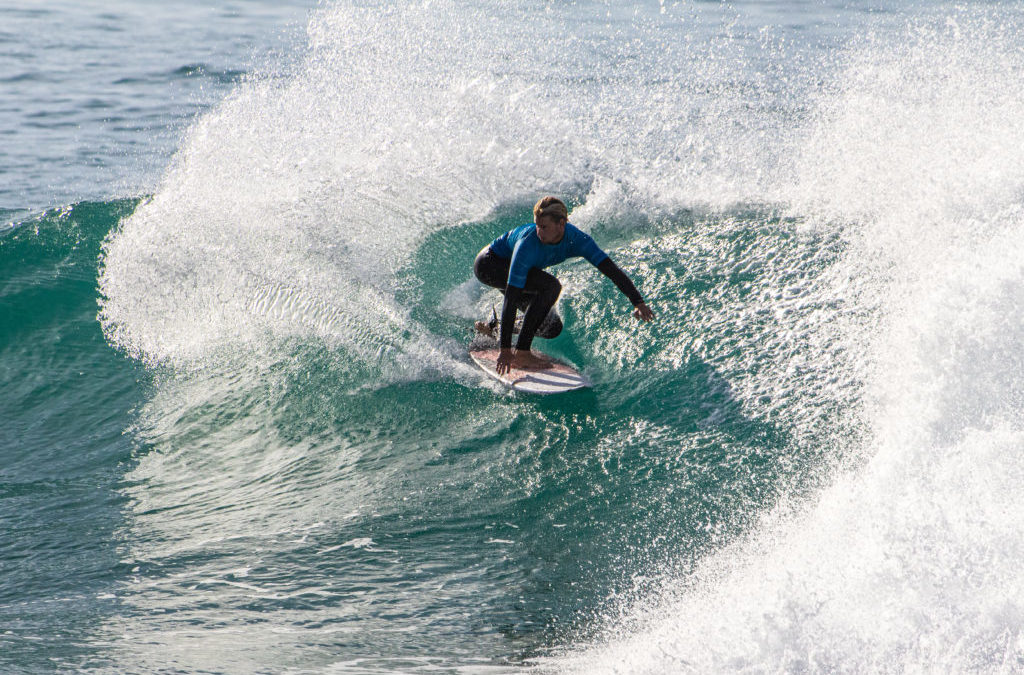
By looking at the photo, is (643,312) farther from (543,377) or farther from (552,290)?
(543,377)

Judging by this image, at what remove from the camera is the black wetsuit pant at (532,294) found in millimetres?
6309

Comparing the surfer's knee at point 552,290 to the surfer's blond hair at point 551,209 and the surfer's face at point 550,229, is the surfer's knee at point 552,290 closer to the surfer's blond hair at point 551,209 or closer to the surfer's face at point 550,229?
the surfer's face at point 550,229

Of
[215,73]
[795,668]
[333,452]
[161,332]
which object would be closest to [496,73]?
[215,73]

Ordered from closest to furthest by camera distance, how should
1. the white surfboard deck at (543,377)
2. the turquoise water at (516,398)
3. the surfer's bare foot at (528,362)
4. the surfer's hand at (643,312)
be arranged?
the turquoise water at (516,398)
the surfer's hand at (643,312)
the white surfboard deck at (543,377)
the surfer's bare foot at (528,362)

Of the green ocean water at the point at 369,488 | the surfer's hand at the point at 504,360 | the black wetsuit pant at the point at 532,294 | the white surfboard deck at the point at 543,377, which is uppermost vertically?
the black wetsuit pant at the point at 532,294

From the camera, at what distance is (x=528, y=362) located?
6.59 m

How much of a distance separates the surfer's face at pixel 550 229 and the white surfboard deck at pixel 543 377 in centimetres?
107

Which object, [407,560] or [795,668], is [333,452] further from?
[795,668]

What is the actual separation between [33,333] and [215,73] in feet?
41.2

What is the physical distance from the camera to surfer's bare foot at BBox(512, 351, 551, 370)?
657cm

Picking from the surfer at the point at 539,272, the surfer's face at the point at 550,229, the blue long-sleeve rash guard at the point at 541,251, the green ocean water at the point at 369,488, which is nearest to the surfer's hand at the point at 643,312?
the surfer at the point at 539,272

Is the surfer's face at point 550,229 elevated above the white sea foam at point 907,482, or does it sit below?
above

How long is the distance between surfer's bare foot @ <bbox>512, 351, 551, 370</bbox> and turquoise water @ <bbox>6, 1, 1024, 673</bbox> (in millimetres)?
296

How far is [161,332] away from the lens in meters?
→ 7.79
